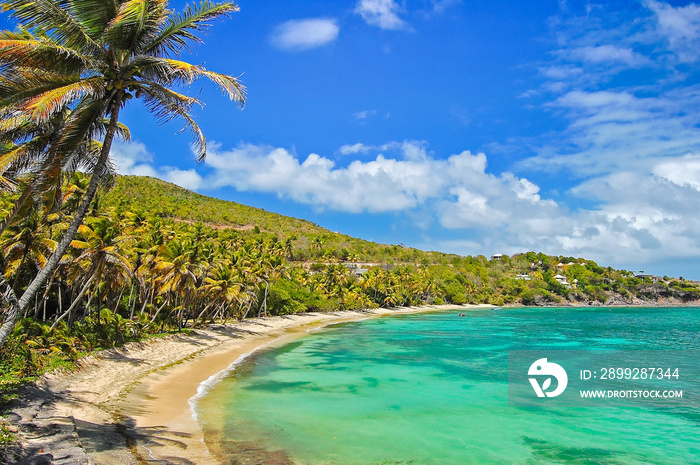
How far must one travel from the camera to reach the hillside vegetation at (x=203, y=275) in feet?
61.9

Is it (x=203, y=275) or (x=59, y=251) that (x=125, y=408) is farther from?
(x=203, y=275)

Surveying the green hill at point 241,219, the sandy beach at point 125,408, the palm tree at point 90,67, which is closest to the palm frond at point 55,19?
the palm tree at point 90,67

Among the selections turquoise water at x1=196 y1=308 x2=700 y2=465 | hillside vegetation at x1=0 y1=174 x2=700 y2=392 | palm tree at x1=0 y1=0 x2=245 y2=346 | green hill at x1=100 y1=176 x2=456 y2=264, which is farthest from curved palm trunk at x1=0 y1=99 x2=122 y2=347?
green hill at x1=100 y1=176 x2=456 y2=264

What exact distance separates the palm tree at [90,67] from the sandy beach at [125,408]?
8.69 ft

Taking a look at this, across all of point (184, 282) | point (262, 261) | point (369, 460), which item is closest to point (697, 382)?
point (369, 460)

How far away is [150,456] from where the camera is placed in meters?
9.91

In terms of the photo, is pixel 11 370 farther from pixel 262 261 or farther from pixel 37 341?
pixel 262 261

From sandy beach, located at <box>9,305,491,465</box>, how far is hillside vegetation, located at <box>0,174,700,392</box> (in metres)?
1.48

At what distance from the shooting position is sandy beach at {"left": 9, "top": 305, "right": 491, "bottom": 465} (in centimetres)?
927

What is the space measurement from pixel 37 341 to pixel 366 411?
13544 mm

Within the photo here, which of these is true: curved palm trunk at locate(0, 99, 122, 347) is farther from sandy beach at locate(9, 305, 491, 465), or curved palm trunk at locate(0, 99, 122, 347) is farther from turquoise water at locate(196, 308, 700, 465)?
turquoise water at locate(196, 308, 700, 465)

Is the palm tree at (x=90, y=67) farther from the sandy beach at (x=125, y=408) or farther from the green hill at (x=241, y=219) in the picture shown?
the green hill at (x=241, y=219)

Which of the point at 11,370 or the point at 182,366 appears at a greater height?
the point at 11,370

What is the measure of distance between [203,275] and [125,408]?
63.5ft
